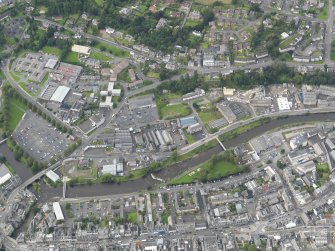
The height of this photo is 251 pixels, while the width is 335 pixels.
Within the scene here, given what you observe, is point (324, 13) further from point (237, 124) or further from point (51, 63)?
point (51, 63)

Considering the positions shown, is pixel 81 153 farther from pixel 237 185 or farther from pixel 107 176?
pixel 237 185

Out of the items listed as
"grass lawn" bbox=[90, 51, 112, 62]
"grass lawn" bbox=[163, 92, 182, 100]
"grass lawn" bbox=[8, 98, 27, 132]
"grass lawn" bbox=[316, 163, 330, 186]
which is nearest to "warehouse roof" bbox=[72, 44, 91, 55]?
"grass lawn" bbox=[90, 51, 112, 62]

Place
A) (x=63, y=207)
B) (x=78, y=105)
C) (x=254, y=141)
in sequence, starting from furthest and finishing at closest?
(x=78, y=105) → (x=254, y=141) → (x=63, y=207)

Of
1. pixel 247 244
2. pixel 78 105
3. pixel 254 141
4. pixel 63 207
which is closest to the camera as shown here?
pixel 247 244

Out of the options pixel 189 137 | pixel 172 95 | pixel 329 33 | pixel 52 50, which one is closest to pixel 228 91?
pixel 172 95

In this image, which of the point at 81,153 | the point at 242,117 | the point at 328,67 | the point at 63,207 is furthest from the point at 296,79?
the point at 63,207
